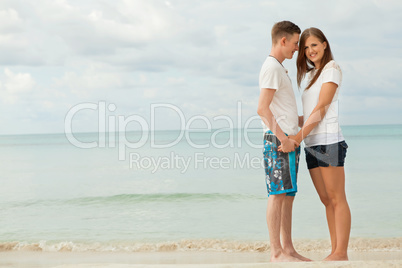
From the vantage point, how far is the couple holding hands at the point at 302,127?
9.56 ft

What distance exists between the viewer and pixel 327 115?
2.97 m

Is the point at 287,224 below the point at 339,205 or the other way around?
below

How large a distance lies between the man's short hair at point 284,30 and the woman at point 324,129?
0.12 metres

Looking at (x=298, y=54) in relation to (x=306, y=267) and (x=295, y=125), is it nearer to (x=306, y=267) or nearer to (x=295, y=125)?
(x=295, y=125)

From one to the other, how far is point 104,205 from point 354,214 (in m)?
4.80

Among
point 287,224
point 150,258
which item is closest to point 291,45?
point 287,224

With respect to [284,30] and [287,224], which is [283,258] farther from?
[284,30]

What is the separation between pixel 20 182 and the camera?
12.2 m

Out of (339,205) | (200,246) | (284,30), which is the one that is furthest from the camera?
(200,246)

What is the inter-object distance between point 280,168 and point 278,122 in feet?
1.06

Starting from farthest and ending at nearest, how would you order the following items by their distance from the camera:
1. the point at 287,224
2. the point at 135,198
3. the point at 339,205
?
the point at 135,198, the point at 287,224, the point at 339,205

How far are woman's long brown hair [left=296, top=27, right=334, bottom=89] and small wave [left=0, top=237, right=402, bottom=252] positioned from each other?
2584mm

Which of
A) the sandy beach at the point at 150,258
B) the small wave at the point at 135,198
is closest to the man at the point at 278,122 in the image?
the sandy beach at the point at 150,258

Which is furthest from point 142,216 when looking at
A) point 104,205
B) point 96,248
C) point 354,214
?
point 354,214
